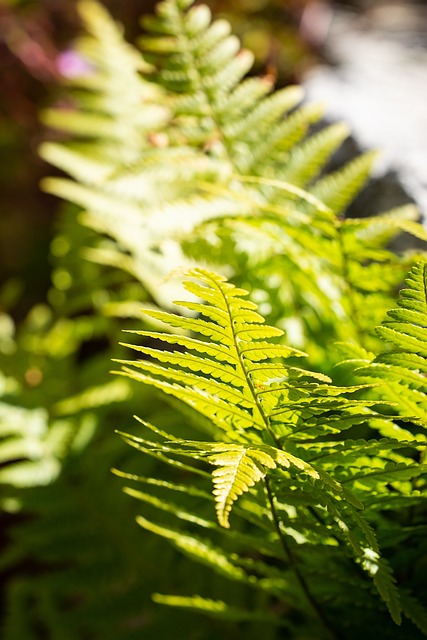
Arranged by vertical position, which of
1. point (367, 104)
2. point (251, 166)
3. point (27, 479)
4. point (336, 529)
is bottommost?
point (27, 479)

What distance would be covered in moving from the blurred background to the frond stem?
4.13 feet

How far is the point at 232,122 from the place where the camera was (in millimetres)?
1249

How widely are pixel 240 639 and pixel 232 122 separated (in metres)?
1.03

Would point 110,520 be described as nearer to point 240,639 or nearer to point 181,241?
point 240,639

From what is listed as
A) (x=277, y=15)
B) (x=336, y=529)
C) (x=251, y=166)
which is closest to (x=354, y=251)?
(x=251, y=166)

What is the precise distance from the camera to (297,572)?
0.80 m

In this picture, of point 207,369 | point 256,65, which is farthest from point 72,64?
point 207,369

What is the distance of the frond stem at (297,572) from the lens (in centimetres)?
71

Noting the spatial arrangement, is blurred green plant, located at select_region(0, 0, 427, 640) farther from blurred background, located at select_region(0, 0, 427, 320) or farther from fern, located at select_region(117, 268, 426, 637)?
blurred background, located at select_region(0, 0, 427, 320)

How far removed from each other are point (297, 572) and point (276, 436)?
197 mm

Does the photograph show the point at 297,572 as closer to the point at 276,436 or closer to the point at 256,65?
the point at 276,436

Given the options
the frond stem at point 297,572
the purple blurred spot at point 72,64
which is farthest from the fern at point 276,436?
the purple blurred spot at point 72,64

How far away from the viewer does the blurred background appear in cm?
198

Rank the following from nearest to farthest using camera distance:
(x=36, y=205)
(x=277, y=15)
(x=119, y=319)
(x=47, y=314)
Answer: (x=47, y=314), (x=119, y=319), (x=277, y=15), (x=36, y=205)
